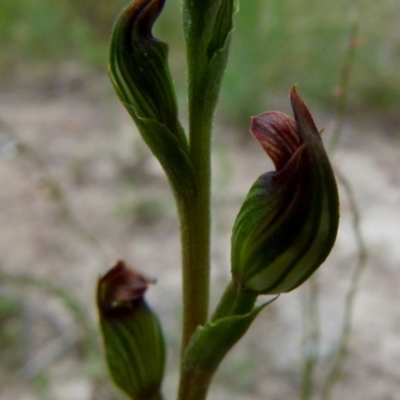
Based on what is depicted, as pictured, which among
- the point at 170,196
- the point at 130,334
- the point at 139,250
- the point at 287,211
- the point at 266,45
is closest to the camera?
the point at 287,211

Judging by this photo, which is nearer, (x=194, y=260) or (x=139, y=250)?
(x=194, y=260)

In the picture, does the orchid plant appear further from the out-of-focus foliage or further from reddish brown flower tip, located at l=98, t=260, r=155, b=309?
the out-of-focus foliage

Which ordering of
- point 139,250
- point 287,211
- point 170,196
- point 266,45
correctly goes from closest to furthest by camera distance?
point 287,211, point 139,250, point 170,196, point 266,45

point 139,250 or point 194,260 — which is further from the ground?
point 139,250

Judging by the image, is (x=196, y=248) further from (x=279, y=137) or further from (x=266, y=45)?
(x=266, y=45)

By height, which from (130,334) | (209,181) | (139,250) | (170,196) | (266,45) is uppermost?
(266,45)

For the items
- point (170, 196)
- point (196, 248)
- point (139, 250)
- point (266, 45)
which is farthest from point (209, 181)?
point (266, 45)

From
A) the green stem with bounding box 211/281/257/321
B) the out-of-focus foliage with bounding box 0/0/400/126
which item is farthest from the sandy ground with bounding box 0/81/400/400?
the green stem with bounding box 211/281/257/321

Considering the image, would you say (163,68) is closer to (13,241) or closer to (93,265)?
(93,265)
